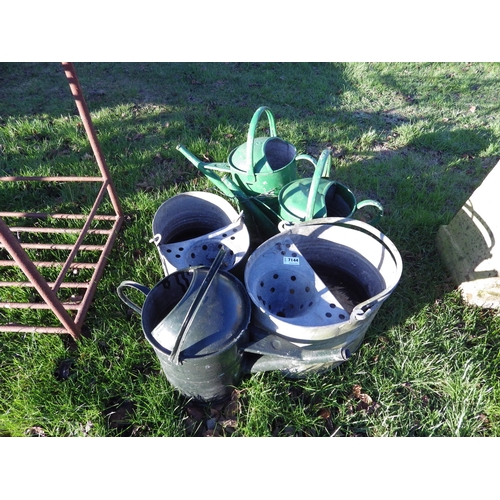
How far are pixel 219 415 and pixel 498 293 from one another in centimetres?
215

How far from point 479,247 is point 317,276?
4.55 ft

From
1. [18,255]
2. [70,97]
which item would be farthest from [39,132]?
[18,255]

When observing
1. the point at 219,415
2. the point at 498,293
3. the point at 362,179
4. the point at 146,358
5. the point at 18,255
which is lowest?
the point at 219,415

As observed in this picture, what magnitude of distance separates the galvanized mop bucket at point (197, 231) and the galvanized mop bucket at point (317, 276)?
252 millimetres

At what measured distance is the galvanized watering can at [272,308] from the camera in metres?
1.58

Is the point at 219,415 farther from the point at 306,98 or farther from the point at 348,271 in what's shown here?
the point at 306,98

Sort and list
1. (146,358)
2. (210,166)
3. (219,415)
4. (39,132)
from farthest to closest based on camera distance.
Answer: (39,132) → (210,166) → (146,358) → (219,415)

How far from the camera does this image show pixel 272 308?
2.20 metres

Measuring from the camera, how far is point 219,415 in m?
2.09

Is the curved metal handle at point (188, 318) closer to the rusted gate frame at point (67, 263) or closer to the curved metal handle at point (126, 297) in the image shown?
the curved metal handle at point (126, 297)

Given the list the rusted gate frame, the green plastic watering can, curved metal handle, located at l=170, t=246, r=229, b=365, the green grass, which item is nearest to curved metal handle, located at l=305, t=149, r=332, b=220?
the green plastic watering can


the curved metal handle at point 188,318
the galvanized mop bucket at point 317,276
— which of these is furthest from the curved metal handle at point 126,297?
the galvanized mop bucket at point 317,276

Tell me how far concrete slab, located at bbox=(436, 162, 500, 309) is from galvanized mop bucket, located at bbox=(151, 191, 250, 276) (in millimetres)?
1733

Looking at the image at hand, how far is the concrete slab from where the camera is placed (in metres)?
2.37
